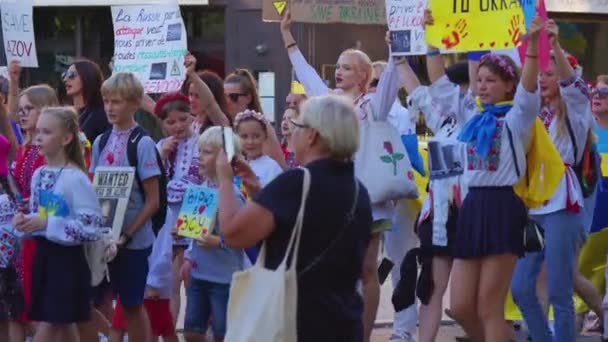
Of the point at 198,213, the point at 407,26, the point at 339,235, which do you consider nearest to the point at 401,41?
the point at 407,26

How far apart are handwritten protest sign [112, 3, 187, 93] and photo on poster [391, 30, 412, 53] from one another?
1.97m

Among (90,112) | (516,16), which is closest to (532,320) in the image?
(516,16)

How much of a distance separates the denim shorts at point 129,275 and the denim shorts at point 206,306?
0.30 m

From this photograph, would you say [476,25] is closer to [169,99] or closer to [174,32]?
[169,99]

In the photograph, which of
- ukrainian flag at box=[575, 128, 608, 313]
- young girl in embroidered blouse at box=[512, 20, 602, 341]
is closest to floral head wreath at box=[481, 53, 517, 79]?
young girl in embroidered blouse at box=[512, 20, 602, 341]

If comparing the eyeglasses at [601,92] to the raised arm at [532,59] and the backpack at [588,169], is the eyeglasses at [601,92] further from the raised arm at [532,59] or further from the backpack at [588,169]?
the raised arm at [532,59]

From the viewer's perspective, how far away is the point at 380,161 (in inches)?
316

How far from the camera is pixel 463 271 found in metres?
7.14

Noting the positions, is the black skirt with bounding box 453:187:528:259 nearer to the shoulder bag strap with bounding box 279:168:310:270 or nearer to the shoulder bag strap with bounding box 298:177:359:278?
the shoulder bag strap with bounding box 298:177:359:278

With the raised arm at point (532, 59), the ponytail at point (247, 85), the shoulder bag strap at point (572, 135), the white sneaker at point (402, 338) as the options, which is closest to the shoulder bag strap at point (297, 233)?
the raised arm at point (532, 59)

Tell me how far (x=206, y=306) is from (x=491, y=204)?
161cm

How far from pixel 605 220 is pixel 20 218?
4506 mm

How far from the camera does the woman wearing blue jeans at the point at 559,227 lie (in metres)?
7.93

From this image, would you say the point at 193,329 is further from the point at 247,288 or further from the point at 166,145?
the point at 247,288
